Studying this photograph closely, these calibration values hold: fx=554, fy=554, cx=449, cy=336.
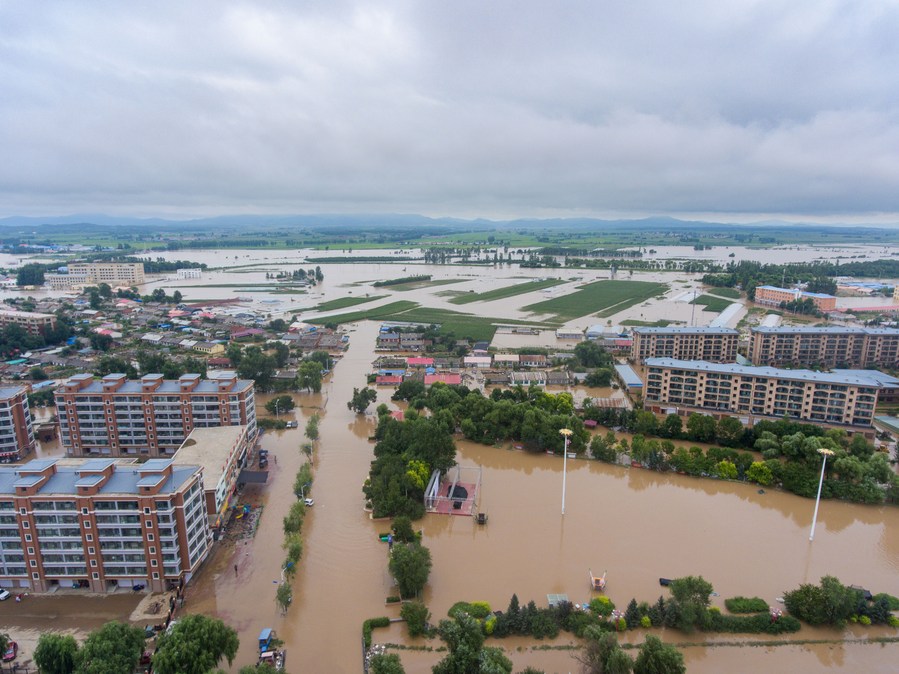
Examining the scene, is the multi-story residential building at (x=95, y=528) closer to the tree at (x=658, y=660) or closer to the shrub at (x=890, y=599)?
the tree at (x=658, y=660)

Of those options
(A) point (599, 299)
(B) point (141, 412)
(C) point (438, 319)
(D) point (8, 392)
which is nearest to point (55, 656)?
(B) point (141, 412)

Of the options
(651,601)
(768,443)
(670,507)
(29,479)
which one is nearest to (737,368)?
(768,443)

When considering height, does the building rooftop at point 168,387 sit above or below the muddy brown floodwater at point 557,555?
above

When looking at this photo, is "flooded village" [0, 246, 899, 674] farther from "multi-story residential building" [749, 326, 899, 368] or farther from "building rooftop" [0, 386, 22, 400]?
"building rooftop" [0, 386, 22, 400]

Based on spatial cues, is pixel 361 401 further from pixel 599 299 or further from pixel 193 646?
pixel 599 299

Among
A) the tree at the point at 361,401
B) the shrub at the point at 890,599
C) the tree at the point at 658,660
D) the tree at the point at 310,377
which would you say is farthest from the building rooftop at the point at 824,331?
the tree at the point at 658,660

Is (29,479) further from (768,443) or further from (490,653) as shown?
(768,443)
